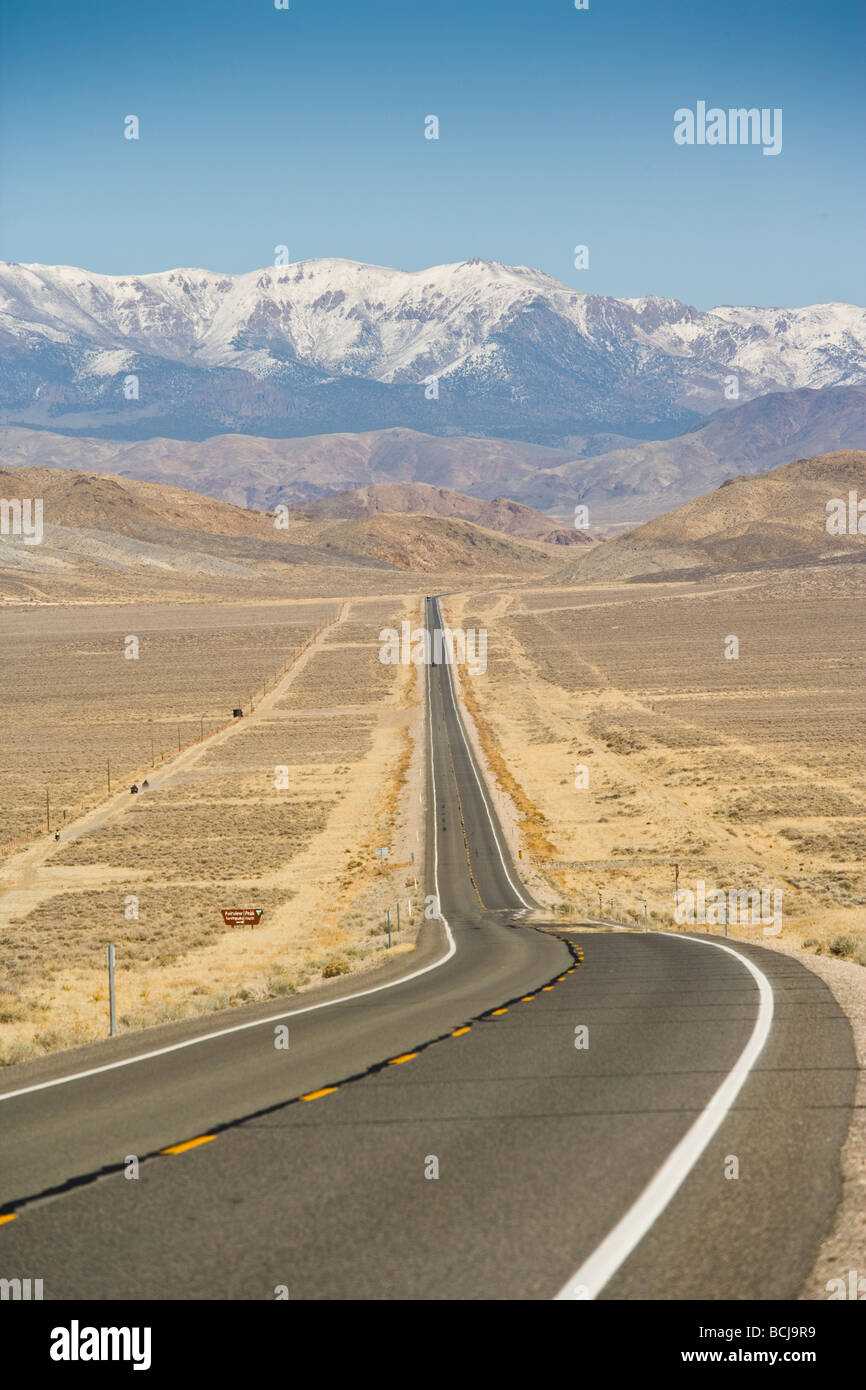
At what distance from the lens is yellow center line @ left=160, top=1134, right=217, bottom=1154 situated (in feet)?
27.2

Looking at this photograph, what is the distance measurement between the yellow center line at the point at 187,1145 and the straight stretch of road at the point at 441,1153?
1.1 inches

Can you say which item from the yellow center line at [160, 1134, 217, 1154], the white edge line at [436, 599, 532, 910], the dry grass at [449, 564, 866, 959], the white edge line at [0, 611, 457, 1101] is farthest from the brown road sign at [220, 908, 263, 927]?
the yellow center line at [160, 1134, 217, 1154]

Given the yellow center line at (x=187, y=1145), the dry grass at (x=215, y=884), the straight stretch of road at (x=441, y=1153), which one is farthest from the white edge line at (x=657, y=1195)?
the dry grass at (x=215, y=884)

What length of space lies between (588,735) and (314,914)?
43967 mm

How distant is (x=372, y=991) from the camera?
17.3m

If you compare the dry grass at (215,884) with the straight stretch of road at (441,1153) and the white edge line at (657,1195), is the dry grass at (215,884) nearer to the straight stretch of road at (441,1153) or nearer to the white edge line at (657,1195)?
the straight stretch of road at (441,1153)

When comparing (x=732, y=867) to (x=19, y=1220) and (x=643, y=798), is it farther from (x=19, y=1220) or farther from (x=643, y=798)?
(x=19, y=1220)

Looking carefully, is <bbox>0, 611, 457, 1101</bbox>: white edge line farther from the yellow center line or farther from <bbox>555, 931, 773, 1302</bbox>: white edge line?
<bbox>555, 931, 773, 1302</bbox>: white edge line

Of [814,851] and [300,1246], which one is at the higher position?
[300,1246]

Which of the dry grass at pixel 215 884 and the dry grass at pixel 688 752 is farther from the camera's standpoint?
the dry grass at pixel 688 752

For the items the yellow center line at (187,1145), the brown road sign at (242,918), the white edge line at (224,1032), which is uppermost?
the yellow center line at (187,1145)

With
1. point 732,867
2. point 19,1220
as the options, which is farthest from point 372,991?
point 732,867

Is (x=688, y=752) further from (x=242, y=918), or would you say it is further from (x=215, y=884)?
(x=242, y=918)

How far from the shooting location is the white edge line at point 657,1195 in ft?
19.9
